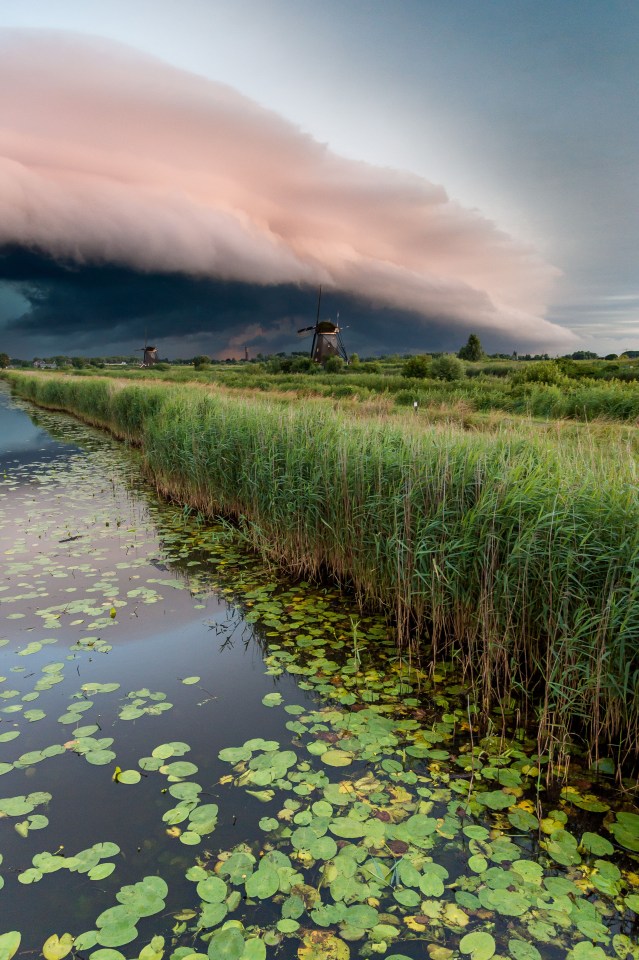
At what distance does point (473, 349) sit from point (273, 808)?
5411 cm

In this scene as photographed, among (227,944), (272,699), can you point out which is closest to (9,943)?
(227,944)

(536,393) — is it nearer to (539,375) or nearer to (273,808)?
(539,375)

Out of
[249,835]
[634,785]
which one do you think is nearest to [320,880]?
[249,835]

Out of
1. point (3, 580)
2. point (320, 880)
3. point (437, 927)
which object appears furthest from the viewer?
point (3, 580)

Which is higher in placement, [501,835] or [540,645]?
[540,645]

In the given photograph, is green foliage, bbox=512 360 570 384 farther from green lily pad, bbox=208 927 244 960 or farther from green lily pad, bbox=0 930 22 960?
green lily pad, bbox=0 930 22 960

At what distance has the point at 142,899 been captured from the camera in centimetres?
250

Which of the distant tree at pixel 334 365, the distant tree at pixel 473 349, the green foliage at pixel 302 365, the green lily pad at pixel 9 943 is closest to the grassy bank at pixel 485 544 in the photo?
the green lily pad at pixel 9 943

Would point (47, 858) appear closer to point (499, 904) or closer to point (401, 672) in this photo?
point (499, 904)

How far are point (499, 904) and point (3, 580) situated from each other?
249 inches

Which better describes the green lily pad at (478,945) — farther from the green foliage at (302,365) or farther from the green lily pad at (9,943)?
the green foliage at (302,365)

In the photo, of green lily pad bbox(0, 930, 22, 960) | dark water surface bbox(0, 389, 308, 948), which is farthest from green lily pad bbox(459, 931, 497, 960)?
green lily pad bbox(0, 930, 22, 960)

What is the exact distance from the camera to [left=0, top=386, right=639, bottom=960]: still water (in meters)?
2.39

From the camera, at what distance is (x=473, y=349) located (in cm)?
5262
